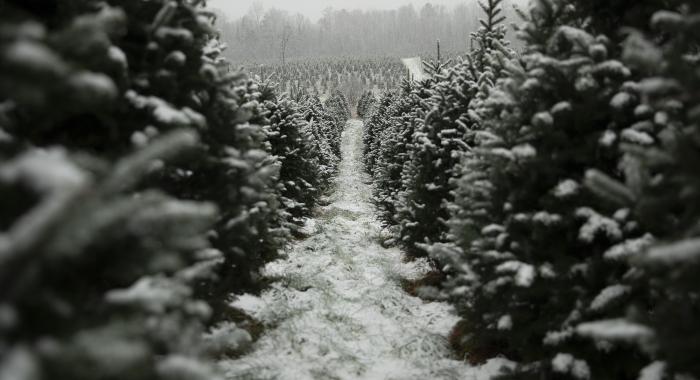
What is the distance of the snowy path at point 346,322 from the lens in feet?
19.8

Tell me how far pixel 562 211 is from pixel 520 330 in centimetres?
140

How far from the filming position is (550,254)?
4.44 meters

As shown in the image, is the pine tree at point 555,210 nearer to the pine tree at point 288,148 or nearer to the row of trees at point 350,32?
the pine tree at point 288,148

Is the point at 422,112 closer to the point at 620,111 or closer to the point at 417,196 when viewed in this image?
the point at 417,196

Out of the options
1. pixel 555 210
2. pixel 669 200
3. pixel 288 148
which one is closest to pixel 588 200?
pixel 555 210

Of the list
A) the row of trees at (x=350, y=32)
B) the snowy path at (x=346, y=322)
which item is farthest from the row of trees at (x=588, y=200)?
the row of trees at (x=350, y=32)

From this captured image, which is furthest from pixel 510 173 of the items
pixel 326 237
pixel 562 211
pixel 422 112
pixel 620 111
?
pixel 326 237

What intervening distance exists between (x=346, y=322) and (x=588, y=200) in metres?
4.85

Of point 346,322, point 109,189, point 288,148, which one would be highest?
point 288,148

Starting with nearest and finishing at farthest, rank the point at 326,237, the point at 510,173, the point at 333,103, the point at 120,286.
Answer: the point at 120,286
the point at 510,173
the point at 326,237
the point at 333,103

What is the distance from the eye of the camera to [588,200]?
14.3 ft

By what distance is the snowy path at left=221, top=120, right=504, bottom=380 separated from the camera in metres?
6.03

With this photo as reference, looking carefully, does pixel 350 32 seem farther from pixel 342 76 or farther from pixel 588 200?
pixel 588 200

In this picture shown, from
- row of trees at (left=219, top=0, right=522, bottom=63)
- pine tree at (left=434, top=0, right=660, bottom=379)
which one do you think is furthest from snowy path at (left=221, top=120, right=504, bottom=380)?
row of trees at (left=219, top=0, right=522, bottom=63)
